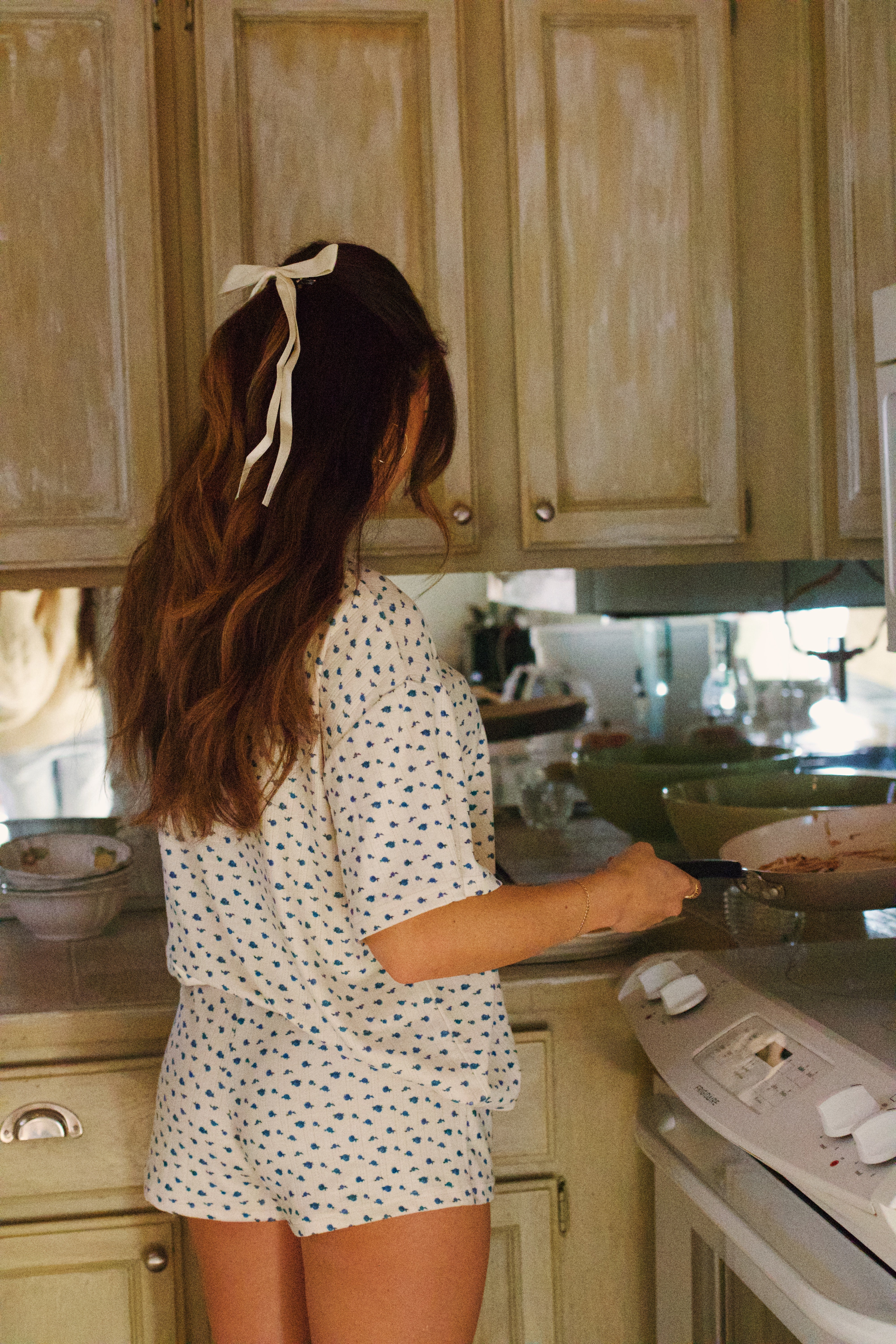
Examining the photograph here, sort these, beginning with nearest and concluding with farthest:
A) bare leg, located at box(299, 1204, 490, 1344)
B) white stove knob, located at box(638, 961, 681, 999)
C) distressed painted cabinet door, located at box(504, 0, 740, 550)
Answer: bare leg, located at box(299, 1204, 490, 1344), white stove knob, located at box(638, 961, 681, 999), distressed painted cabinet door, located at box(504, 0, 740, 550)

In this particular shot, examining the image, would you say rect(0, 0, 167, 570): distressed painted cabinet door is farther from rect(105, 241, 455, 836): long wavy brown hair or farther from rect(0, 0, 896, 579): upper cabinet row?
rect(105, 241, 455, 836): long wavy brown hair

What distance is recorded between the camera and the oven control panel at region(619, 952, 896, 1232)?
0.90 meters

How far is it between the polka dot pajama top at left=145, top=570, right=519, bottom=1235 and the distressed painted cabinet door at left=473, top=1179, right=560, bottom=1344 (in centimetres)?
33

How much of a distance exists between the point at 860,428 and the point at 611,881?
927 millimetres

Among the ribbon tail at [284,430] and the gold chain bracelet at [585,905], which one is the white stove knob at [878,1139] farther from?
the ribbon tail at [284,430]

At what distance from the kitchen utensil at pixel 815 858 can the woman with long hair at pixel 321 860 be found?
0.17 m

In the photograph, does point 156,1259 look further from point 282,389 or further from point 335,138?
point 335,138

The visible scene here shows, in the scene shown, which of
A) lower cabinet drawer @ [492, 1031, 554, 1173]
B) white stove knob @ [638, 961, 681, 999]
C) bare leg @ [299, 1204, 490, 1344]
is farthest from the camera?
lower cabinet drawer @ [492, 1031, 554, 1173]

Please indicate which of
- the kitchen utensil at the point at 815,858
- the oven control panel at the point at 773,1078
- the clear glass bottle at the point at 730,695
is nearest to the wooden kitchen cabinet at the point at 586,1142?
the oven control panel at the point at 773,1078

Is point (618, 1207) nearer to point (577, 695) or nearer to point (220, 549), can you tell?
point (220, 549)

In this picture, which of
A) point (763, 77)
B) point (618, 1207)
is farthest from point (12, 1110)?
point (763, 77)

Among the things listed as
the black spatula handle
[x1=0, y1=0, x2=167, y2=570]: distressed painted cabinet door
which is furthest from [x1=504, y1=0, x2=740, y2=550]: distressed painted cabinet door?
the black spatula handle

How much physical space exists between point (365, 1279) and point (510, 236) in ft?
4.33

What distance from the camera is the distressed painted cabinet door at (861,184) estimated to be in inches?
66.4
